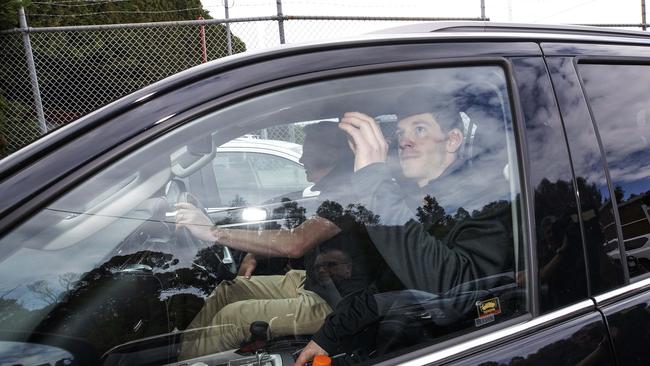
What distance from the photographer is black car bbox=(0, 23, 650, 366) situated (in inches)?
48.1

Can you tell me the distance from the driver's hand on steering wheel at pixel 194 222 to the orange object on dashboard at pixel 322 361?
36cm

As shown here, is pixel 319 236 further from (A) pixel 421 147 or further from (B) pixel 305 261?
(A) pixel 421 147

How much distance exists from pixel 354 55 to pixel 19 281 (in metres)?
0.86

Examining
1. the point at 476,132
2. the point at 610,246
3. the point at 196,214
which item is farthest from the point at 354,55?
the point at 610,246

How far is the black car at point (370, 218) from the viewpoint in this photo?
1221 millimetres

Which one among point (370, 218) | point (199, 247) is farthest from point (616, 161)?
point (199, 247)

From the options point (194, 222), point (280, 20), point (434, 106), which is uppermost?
point (280, 20)

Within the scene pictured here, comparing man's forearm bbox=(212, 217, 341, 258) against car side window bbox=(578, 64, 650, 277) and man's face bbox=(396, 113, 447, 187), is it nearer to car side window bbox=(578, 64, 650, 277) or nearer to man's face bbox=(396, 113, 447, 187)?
man's face bbox=(396, 113, 447, 187)

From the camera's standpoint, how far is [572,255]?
148 centimetres

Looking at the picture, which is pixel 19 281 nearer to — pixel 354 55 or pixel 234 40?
pixel 354 55

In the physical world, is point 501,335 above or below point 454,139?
below

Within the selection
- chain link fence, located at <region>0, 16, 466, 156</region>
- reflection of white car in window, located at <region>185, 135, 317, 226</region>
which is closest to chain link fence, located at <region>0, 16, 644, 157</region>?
chain link fence, located at <region>0, 16, 466, 156</region>

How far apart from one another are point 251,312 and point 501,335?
0.59 metres

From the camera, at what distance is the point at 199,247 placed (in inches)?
54.2
